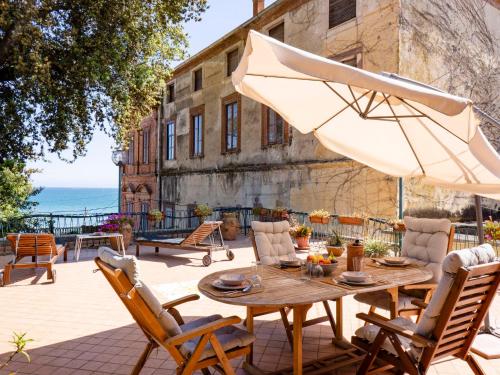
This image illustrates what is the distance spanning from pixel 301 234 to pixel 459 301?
587cm

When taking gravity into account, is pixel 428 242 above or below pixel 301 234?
above

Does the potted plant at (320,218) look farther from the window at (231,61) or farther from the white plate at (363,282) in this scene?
the window at (231,61)

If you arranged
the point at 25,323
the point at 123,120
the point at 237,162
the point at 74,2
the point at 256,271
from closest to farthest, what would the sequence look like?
the point at 256,271
the point at 25,323
the point at 74,2
the point at 123,120
the point at 237,162

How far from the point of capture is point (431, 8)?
11.0 metres

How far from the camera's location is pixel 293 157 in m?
13.5

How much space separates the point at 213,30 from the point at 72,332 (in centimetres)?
1682

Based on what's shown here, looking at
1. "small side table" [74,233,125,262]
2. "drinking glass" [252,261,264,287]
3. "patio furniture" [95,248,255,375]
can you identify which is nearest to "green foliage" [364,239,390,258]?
"drinking glass" [252,261,264,287]

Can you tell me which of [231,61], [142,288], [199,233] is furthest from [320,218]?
[231,61]

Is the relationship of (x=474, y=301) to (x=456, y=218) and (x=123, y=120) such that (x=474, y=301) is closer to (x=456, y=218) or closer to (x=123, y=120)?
(x=456, y=218)

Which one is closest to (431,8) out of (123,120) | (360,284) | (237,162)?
(237,162)

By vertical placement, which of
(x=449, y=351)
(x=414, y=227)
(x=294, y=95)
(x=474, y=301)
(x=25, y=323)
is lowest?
(x=25, y=323)

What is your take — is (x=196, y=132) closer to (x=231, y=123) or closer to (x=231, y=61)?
(x=231, y=123)

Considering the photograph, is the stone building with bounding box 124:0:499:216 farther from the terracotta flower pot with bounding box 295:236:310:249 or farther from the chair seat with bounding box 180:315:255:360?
the chair seat with bounding box 180:315:255:360

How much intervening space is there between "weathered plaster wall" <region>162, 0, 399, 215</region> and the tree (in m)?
4.08
